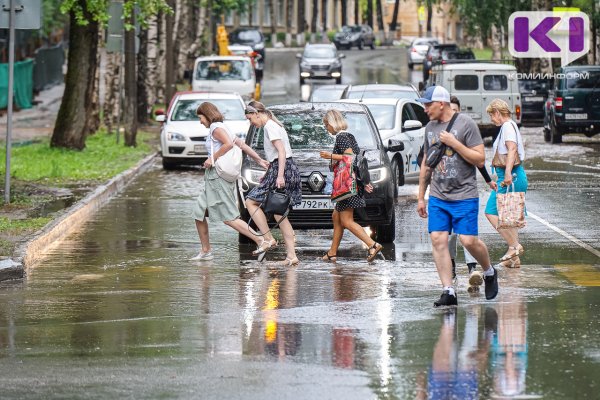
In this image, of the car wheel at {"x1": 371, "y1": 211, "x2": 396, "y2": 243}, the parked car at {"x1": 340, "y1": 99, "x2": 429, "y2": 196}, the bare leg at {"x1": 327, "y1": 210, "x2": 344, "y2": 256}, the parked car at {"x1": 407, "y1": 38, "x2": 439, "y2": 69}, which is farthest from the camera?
the parked car at {"x1": 407, "y1": 38, "x2": 439, "y2": 69}

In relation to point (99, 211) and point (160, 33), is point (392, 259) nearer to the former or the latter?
point (99, 211)

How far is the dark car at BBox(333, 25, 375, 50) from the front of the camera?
91.2 m

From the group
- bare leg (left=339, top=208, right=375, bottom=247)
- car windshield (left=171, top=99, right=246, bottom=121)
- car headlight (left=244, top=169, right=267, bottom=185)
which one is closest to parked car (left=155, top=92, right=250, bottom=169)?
car windshield (left=171, top=99, right=246, bottom=121)

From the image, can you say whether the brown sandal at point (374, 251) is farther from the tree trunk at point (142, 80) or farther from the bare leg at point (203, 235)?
the tree trunk at point (142, 80)

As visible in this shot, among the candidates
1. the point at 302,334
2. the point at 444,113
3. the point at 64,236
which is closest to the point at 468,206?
the point at 444,113

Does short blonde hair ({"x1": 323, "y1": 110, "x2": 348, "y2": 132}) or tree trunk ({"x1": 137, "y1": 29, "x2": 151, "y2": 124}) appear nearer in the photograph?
short blonde hair ({"x1": 323, "y1": 110, "x2": 348, "y2": 132})

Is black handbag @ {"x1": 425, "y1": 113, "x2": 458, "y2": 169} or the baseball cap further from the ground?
the baseball cap

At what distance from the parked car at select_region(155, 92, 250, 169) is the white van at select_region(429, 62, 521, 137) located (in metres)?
8.06

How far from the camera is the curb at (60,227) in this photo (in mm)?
13292

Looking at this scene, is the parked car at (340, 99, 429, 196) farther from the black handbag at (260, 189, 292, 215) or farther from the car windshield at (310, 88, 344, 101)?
the car windshield at (310, 88, 344, 101)

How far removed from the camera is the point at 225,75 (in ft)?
146

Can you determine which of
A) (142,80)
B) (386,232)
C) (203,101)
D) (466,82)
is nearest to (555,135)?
(466,82)

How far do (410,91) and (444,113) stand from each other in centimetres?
1787

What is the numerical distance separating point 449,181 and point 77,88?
61.5 ft
